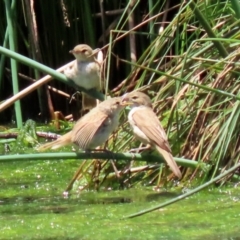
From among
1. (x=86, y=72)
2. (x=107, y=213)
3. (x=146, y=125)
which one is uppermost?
(x=86, y=72)

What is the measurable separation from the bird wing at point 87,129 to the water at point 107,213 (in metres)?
0.33

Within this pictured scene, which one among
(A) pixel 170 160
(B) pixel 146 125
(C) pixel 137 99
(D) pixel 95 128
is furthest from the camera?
(C) pixel 137 99

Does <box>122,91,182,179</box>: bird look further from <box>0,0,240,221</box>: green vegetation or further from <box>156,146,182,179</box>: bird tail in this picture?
<box>0,0,240,221</box>: green vegetation

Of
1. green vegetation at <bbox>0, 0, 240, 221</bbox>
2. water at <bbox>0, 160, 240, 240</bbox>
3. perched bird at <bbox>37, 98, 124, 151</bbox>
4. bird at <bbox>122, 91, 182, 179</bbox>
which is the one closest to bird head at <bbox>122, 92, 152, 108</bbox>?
bird at <bbox>122, 91, 182, 179</bbox>

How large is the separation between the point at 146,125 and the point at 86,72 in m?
0.61

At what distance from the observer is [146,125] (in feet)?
13.7

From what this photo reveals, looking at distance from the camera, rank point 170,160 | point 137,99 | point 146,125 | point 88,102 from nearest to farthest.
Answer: point 170,160 < point 146,125 < point 137,99 < point 88,102

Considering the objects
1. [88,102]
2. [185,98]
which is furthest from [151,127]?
[88,102]

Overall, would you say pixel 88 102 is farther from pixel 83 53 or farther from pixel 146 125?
pixel 146 125

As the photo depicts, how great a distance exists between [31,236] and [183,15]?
5.25 ft

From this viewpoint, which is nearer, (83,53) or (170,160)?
(170,160)

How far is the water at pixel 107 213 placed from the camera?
11.5ft

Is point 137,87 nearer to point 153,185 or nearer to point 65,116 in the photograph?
point 153,185

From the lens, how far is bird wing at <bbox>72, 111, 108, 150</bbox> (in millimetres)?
4039
